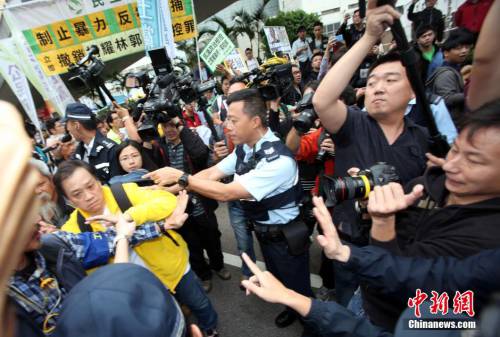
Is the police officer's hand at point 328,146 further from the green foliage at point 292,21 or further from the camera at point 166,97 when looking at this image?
the green foliage at point 292,21

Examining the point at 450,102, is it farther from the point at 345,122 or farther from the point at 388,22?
the point at 388,22

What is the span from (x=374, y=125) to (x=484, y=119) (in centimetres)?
75

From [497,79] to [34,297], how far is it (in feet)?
7.03

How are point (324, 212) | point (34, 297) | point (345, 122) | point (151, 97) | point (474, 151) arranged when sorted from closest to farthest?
point (474, 151) → point (34, 297) → point (324, 212) → point (345, 122) → point (151, 97)

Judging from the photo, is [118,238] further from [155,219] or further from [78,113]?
[78,113]

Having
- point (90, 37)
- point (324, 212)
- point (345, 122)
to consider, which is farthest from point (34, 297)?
point (90, 37)

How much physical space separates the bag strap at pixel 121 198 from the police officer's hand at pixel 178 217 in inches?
12.8

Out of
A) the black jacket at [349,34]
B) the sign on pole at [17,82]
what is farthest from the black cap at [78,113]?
the black jacket at [349,34]

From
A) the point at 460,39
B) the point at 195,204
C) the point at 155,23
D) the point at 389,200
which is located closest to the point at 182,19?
the point at 155,23

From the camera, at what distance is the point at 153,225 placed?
1932 mm

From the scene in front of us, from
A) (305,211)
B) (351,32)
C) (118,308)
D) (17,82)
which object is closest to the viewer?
(118,308)

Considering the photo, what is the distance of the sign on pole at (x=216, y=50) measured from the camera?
454 centimetres

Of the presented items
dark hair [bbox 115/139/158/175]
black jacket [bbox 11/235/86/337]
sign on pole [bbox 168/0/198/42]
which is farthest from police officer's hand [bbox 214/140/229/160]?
sign on pole [bbox 168/0/198/42]

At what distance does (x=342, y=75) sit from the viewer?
1.66 meters
